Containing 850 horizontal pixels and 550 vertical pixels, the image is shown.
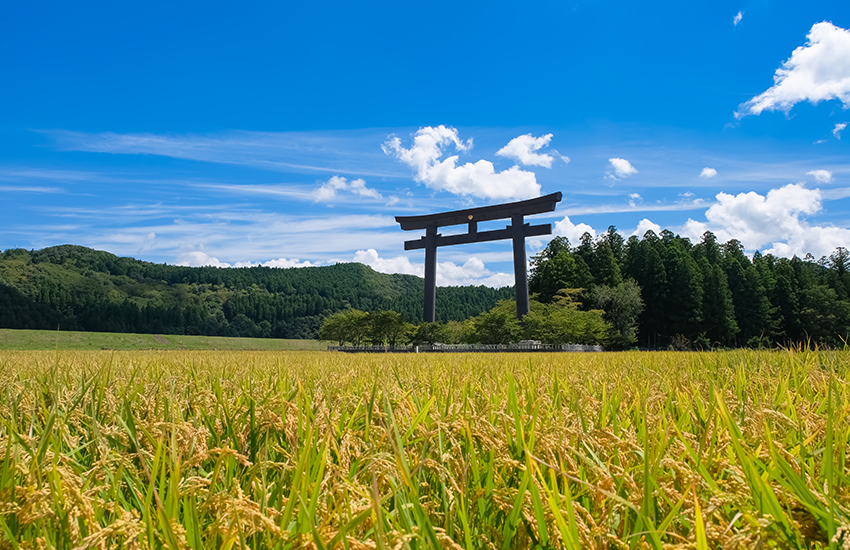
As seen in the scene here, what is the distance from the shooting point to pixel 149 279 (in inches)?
4592

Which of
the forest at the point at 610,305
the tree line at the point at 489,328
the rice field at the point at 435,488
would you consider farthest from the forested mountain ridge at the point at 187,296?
the rice field at the point at 435,488

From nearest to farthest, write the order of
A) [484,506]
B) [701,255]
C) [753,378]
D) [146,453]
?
[484,506] → [146,453] → [753,378] → [701,255]

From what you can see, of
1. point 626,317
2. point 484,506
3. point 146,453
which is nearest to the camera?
point 484,506

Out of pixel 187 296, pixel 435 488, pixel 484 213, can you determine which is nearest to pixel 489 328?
pixel 484 213

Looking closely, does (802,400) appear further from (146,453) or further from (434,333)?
(434,333)

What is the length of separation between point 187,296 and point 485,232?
102652 mm

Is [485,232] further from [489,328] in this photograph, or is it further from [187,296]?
[187,296]

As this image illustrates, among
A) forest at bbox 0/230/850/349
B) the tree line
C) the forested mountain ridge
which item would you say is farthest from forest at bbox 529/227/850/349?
the forested mountain ridge

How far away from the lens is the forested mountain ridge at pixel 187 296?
70.2 meters

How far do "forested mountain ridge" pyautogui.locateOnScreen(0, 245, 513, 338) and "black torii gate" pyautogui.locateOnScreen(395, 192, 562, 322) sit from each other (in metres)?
53.8

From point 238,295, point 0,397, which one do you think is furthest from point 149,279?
point 0,397

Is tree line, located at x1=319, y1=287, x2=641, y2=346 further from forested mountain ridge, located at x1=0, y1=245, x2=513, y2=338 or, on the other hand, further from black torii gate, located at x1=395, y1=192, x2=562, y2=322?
forested mountain ridge, located at x1=0, y1=245, x2=513, y2=338

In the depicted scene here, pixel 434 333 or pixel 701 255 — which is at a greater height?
pixel 701 255

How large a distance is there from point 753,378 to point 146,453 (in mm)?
2820
